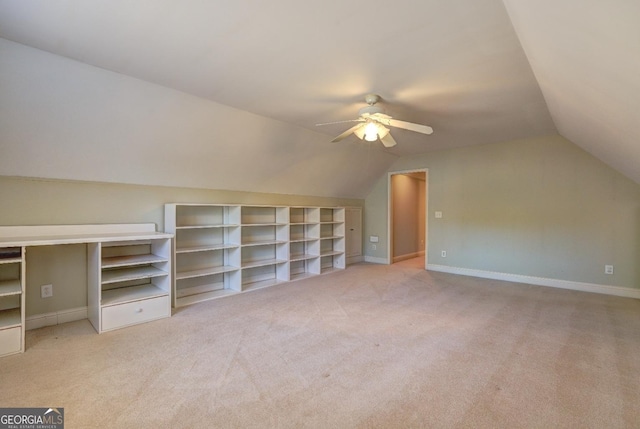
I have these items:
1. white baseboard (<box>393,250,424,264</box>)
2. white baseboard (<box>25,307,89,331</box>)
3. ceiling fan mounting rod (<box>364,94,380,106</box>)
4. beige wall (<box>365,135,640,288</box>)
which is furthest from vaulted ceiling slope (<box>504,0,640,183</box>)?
white baseboard (<box>25,307,89,331</box>)

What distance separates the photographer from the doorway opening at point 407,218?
22.0 ft

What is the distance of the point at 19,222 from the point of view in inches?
113

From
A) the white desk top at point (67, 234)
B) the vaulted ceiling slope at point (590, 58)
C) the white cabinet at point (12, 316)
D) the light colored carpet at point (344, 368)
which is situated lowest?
the light colored carpet at point (344, 368)

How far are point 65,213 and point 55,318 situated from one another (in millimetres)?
1091

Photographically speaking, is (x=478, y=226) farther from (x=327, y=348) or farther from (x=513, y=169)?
(x=327, y=348)

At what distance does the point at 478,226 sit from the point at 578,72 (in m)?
3.77

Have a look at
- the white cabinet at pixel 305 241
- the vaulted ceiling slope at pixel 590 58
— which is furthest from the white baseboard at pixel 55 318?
the vaulted ceiling slope at pixel 590 58

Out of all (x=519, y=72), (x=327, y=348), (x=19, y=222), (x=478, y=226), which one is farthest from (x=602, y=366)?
(x=19, y=222)

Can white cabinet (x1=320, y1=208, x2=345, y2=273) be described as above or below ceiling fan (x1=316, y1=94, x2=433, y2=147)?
below

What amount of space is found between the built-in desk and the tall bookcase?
14.1 inches

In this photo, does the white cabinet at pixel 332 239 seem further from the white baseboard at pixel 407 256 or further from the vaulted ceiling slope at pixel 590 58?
the vaulted ceiling slope at pixel 590 58

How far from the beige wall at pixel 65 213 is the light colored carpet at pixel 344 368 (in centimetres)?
39

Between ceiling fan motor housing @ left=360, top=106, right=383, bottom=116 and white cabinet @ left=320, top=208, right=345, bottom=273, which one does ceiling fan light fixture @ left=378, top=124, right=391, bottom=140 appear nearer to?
→ ceiling fan motor housing @ left=360, top=106, right=383, bottom=116

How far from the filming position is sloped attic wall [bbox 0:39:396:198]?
2.45 meters
